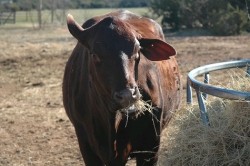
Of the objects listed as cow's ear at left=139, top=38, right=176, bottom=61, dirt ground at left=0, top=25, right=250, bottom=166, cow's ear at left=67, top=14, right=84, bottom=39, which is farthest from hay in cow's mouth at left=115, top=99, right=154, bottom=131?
dirt ground at left=0, top=25, right=250, bottom=166

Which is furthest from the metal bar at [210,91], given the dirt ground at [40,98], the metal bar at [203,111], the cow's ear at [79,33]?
the dirt ground at [40,98]

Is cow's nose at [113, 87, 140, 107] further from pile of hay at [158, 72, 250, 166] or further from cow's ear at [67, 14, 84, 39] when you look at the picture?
cow's ear at [67, 14, 84, 39]

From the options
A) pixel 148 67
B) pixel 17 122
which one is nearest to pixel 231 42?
pixel 17 122

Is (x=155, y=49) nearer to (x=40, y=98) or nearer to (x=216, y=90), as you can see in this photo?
(x=216, y=90)

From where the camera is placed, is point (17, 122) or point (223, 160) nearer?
point (223, 160)

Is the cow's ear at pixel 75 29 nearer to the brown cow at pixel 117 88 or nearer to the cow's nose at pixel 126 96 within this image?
the brown cow at pixel 117 88

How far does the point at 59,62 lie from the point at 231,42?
20.2ft

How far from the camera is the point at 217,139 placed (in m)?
2.51

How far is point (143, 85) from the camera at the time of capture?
3.75 metres

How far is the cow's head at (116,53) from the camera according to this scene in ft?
9.95

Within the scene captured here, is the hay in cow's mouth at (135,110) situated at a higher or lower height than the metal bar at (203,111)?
lower

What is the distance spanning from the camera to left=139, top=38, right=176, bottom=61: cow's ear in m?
3.48

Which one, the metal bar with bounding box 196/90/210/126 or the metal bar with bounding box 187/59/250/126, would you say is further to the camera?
the metal bar with bounding box 196/90/210/126

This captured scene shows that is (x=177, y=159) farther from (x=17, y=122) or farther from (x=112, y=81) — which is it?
(x=17, y=122)
